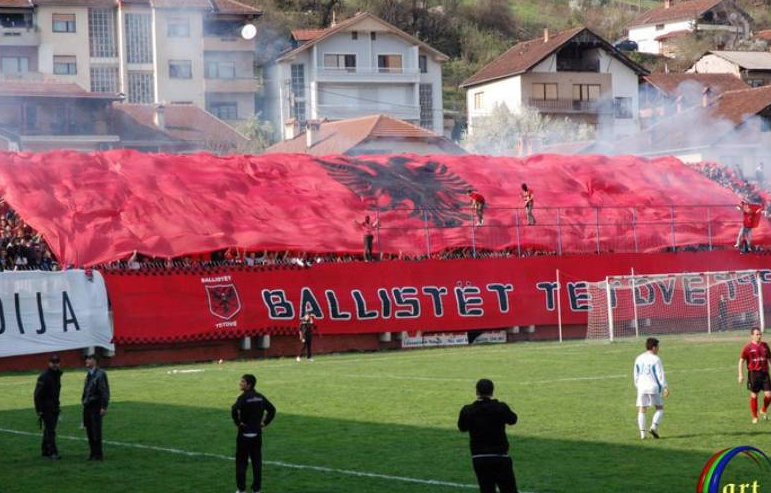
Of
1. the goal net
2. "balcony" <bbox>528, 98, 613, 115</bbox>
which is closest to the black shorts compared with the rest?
the goal net

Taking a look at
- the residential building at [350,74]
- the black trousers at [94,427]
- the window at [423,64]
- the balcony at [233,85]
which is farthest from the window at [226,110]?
the black trousers at [94,427]

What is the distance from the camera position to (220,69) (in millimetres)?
90312

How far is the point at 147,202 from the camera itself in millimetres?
47656

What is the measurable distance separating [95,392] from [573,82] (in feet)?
262

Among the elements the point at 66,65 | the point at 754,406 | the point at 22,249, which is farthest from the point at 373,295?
the point at 66,65

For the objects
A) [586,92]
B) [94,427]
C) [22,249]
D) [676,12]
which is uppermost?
[676,12]

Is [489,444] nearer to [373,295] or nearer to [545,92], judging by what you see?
[373,295]

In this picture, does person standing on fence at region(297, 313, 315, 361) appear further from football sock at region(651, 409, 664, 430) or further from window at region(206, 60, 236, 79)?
window at region(206, 60, 236, 79)

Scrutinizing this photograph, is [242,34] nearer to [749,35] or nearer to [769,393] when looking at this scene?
[749,35]

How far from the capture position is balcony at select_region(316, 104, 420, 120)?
96.9m

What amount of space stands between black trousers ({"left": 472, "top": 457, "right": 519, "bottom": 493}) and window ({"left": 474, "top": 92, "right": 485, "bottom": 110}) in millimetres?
89903

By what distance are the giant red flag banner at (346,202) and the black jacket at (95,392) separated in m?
22.3

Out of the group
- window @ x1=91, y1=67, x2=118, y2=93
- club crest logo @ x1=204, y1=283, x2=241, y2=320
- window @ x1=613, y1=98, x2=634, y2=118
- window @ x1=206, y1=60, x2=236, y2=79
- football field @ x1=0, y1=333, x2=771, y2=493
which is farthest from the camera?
window @ x1=613, y1=98, x2=634, y2=118

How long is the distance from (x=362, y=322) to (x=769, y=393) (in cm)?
2362
